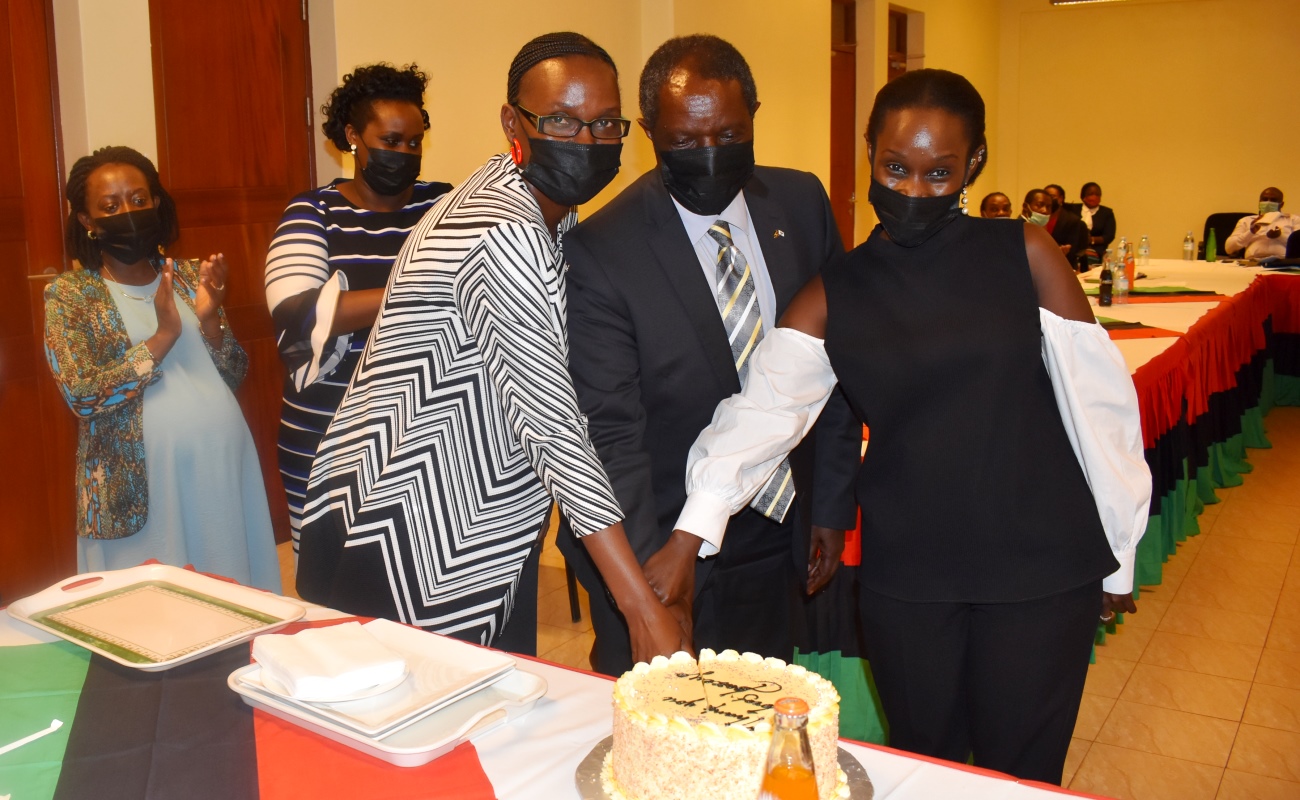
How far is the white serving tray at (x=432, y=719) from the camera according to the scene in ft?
3.99

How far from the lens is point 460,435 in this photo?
1.66m

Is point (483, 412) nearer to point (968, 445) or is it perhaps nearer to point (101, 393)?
point (968, 445)

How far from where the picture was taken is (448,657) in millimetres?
1442

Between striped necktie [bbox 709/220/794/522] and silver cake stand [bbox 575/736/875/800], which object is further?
striped necktie [bbox 709/220/794/522]

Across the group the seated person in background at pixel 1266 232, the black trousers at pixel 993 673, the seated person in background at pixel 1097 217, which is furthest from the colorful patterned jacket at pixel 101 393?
the seated person in background at pixel 1097 217

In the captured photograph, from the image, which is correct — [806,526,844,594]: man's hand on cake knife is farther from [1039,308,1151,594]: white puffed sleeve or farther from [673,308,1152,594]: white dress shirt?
[1039,308,1151,594]: white puffed sleeve

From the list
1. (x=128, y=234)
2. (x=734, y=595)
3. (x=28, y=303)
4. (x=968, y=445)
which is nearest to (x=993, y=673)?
(x=968, y=445)

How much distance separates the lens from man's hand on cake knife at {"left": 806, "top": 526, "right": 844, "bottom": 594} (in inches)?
77.8

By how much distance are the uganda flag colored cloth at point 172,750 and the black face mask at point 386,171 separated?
1575mm

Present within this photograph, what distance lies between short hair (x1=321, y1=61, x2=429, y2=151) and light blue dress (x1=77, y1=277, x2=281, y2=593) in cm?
65

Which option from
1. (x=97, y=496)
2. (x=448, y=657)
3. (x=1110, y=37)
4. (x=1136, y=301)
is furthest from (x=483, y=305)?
(x=1110, y=37)

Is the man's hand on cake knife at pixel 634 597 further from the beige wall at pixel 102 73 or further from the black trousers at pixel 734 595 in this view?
the beige wall at pixel 102 73

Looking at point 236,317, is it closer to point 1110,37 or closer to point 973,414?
point 973,414

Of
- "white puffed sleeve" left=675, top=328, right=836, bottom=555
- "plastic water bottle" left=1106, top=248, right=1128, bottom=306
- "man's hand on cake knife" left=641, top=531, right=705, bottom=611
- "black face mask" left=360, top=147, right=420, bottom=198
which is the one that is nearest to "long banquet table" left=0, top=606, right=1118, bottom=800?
"man's hand on cake knife" left=641, top=531, right=705, bottom=611
